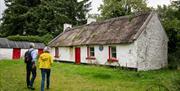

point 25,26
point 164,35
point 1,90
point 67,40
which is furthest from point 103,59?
point 25,26

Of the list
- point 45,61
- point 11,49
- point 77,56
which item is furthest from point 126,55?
point 11,49

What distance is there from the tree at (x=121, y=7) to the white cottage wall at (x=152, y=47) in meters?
21.1

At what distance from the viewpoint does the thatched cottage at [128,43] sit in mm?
25031

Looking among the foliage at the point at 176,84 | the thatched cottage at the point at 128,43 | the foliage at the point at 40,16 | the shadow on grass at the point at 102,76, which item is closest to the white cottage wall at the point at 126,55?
the thatched cottage at the point at 128,43

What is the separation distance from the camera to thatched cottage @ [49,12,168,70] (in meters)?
25.0

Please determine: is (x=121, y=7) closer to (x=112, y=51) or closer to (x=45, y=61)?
(x=112, y=51)

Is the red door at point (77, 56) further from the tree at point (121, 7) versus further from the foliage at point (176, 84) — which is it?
the foliage at point (176, 84)

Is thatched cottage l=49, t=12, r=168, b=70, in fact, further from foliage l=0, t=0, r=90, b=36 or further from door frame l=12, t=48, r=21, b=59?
foliage l=0, t=0, r=90, b=36

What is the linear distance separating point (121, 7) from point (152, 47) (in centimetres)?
2356

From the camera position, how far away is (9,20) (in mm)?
58406

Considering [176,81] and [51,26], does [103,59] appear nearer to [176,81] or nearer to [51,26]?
[176,81]

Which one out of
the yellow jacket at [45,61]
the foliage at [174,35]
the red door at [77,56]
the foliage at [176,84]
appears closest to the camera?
the foliage at [176,84]

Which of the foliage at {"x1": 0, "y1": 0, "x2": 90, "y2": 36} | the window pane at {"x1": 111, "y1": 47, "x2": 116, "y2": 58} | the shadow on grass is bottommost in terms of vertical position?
the shadow on grass

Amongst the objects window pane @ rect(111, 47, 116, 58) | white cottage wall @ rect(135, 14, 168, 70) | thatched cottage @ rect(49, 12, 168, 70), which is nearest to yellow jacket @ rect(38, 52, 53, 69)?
thatched cottage @ rect(49, 12, 168, 70)
